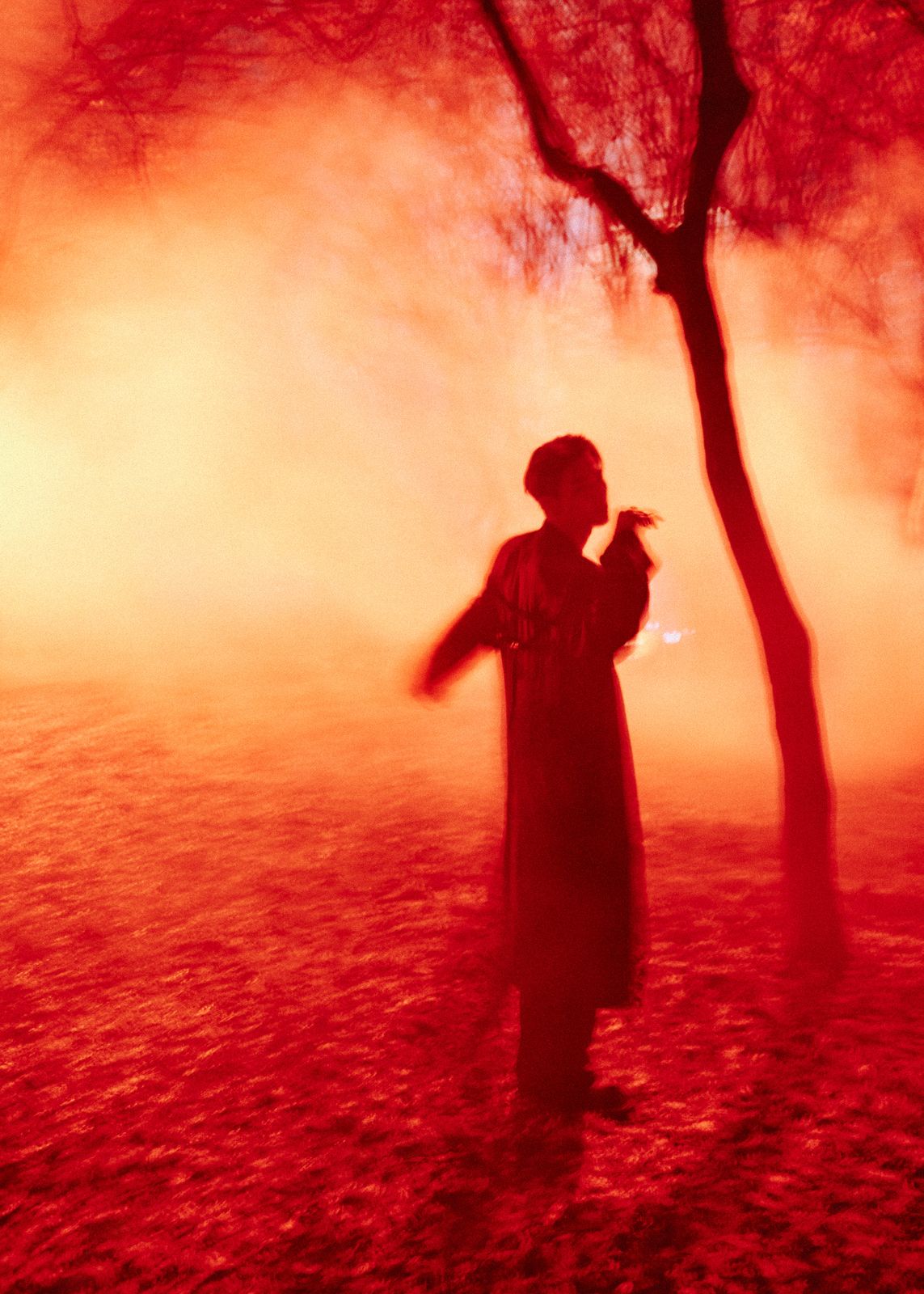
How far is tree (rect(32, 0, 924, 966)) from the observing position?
4.04 m

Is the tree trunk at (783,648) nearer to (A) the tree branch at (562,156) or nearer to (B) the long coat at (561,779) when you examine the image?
(A) the tree branch at (562,156)

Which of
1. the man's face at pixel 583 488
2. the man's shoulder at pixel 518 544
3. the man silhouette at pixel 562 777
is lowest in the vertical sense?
the man silhouette at pixel 562 777

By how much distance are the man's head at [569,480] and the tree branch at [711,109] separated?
1.53m

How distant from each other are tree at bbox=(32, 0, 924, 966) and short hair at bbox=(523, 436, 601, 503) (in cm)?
133

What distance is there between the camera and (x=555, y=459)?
2.90 metres

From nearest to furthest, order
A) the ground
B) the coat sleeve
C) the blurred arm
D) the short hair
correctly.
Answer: the ground → the coat sleeve → the short hair → the blurred arm

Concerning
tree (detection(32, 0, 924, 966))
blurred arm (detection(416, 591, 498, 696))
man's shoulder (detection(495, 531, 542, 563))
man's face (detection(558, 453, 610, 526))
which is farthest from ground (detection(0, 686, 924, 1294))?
man's face (detection(558, 453, 610, 526))

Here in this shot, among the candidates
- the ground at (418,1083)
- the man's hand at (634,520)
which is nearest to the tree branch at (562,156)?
the man's hand at (634,520)

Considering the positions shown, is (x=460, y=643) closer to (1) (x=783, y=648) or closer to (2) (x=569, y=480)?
(2) (x=569, y=480)

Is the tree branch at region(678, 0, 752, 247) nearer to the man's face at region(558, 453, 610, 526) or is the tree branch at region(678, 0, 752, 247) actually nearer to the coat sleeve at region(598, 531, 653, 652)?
the man's face at region(558, 453, 610, 526)

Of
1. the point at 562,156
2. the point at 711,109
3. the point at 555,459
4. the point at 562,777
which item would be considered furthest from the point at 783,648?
the point at 562,156

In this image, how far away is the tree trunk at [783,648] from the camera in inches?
158

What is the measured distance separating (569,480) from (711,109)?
6.21 ft

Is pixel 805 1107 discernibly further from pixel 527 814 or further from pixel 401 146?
pixel 401 146
